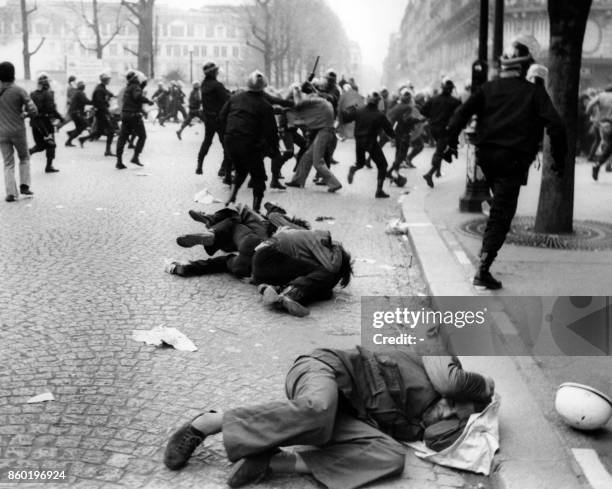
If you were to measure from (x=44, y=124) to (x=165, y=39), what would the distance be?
4540 inches

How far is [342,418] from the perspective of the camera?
12.2 feet

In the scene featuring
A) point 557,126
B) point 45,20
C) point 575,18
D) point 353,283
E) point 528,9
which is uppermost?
point 45,20

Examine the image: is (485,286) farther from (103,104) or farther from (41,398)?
(103,104)

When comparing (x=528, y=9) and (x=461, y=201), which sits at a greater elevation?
(x=528, y=9)

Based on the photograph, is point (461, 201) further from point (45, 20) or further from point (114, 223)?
point (45, 20)

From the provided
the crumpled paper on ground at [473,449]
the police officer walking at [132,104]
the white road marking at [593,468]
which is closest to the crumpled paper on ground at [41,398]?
the crumpled paper on ground at [473,449]

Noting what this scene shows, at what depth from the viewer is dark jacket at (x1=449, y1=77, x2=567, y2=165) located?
21.1 ft

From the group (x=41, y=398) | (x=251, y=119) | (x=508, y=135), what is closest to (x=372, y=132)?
(x=251, y=119)

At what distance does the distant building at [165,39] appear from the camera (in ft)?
325

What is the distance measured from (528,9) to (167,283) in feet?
127

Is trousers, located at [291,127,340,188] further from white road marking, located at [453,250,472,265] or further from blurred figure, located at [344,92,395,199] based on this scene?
white road marking, located at [453,250,472,265]

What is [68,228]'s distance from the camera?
9594mm

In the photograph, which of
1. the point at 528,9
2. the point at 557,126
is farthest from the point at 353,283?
the point at 528,9

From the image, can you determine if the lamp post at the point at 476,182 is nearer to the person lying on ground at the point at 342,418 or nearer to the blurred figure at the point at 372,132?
the blurred figure at the point at 372,132
